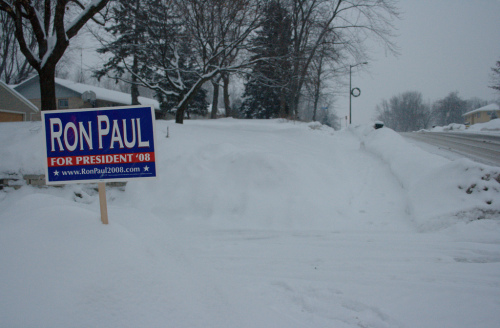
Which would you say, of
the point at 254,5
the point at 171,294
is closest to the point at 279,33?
the point at 254,5

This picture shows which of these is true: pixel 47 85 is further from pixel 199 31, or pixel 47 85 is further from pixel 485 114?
pixel 485 114

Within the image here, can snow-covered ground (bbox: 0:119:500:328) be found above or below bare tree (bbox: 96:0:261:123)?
below

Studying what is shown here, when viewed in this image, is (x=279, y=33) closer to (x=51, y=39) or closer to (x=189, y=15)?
(x=189, y=15)

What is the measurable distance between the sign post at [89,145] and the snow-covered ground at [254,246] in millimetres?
442

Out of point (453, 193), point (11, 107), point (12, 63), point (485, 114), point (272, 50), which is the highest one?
point (12, 63)

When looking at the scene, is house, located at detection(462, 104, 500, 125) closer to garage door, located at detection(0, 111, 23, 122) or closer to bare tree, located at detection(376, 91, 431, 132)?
bare tree, located at detection(376, 91, 431, 132)

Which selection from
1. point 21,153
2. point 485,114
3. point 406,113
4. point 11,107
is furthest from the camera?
point 406,113

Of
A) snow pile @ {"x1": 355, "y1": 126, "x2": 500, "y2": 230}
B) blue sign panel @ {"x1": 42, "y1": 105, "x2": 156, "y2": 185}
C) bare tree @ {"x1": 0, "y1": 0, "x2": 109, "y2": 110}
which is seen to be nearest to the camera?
blue sign panel @ {"x1": 42, "y1": 105, "x2": 156, "y2": 185}

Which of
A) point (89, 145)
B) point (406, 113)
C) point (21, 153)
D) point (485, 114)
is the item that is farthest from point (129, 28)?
point (406, 113)

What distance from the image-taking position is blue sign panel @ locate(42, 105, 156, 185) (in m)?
3.36

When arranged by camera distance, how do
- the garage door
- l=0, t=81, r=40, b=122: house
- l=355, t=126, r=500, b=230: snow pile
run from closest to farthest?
l=355, t=126, r=500, b=230: snow pile
the garage door
l=0, t=81, r=40, b=122: house

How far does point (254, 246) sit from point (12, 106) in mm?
23301

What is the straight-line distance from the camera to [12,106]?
2045 cm

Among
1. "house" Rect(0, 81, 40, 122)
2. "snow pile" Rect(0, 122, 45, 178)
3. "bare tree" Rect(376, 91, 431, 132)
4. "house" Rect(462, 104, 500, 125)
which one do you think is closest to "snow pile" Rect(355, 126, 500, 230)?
"snow pile" Rect(0, 122, 45, 178)
